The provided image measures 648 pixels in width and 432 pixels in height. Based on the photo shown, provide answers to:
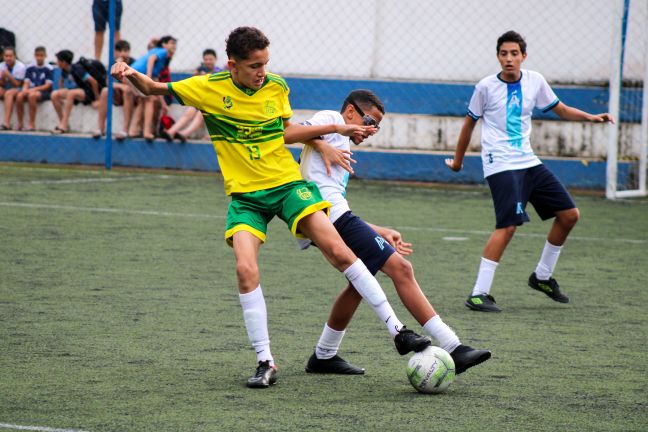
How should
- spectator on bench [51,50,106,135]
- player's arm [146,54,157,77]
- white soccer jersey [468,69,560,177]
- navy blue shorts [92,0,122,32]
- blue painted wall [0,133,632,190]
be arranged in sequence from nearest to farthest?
white soccer jersey [468,69,560,177], blue painted wall [0,133,632,190], player's arm [146,54,157,77], spectator on bench [51,50,106,135], navy blue shorts [92,0,122,32]

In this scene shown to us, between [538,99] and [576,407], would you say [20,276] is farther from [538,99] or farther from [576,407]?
[576,407]

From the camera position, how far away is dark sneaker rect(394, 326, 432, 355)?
5406 mm

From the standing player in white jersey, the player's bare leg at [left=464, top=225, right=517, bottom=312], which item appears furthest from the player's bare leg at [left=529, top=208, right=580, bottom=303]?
the standing player in white jersey

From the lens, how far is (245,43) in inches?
220

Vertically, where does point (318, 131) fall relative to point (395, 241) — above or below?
above

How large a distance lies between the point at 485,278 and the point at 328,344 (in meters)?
2.41

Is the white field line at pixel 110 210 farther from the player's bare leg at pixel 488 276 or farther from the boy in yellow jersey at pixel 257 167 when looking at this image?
the boy in yellow jersey at pixel 257 167

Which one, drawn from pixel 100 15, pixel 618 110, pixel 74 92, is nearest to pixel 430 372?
pixel 618 110

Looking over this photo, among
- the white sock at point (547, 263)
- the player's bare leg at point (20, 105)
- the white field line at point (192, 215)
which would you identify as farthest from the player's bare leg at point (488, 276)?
the player's bare leg at point (20, 105)

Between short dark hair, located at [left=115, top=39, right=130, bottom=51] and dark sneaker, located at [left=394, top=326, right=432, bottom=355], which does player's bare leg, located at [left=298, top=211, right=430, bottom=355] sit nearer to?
dark sneaker, located at [left=394, top=326, right=432, bottom=355]

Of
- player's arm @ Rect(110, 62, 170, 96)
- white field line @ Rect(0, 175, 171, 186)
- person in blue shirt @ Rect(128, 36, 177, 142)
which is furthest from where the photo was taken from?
person in blue shirt @ Rect(128, 36, 177, 142)

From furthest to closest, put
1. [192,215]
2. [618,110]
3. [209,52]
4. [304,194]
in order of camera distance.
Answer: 1. [209,52]
2. [618,110]
3. [192,215]
4. [304,194]

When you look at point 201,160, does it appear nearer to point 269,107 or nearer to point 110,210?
point 110,210

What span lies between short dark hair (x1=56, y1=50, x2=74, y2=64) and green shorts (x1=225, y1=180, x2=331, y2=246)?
1338cm
